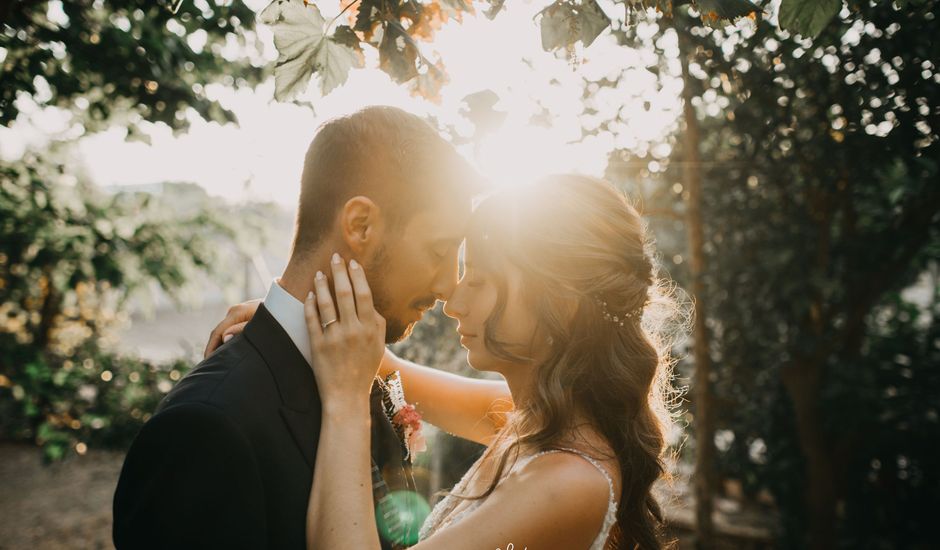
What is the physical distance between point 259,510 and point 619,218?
171 cm

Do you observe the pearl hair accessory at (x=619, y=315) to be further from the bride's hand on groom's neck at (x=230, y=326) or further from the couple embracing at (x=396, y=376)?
the bride's hand on groom's neck at (x=230, y=326)

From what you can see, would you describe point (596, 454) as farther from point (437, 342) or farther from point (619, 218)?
point (437, 342)

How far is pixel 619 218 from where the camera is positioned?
246cm

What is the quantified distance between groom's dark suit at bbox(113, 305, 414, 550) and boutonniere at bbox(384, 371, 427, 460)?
62cm

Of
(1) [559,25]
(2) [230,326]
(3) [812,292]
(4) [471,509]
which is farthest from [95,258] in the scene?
(3) [812,292]

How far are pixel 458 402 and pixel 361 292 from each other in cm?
135

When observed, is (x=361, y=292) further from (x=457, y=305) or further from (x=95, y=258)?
(x=95, y=258)

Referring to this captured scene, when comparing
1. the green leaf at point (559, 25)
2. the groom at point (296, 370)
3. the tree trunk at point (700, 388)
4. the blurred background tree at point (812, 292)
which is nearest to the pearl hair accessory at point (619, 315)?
the groom at point (296, 370)

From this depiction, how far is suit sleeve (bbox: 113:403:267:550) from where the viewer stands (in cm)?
141

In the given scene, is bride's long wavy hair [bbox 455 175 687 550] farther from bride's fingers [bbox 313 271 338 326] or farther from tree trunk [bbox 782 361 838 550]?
tree trunk [bbox 782 361 838 550]

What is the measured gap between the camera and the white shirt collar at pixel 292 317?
6.25 ft

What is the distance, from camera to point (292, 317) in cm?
192

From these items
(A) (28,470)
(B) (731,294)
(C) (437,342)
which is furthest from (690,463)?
(A) (28,470)

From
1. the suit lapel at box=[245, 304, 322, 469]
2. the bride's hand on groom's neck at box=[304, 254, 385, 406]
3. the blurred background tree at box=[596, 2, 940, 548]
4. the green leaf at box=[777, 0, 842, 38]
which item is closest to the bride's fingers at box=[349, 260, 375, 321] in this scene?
the bride's hand on groom's neck at box=[304, 254, 385, 406]
